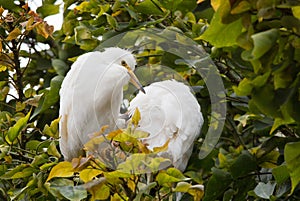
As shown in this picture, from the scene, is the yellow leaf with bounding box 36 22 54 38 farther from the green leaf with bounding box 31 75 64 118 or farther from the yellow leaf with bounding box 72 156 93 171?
the yellow leaf with bounding box 72 156 93 171

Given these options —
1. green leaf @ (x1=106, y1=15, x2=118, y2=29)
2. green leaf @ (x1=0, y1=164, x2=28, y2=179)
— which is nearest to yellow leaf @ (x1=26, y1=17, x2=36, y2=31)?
green leaf @ (x1=106, y1=15, x2=118, y2=29)

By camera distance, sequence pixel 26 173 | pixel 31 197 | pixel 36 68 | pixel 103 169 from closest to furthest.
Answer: pixel 103 169
pixel 26 173
pixel 31 197
pixel 36 68

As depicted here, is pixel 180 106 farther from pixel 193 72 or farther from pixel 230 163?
pixel 230 163

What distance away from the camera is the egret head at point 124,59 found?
1657 mm

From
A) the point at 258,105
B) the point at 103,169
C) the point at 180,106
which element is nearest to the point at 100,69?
the point at 180,106

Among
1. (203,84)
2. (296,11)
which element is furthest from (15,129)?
(296,11)

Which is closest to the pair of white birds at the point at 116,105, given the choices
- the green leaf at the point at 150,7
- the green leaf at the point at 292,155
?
the green leaf at the point at 150,7

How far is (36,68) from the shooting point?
2.11 m

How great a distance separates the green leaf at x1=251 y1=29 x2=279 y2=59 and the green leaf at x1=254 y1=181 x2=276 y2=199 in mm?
678

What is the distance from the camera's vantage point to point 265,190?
1321 mm

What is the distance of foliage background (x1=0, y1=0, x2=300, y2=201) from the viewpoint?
0.69 meters

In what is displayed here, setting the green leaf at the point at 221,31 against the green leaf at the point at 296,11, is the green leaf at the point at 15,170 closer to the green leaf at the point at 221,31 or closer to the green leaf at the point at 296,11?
the green leaf at the point at 221,31

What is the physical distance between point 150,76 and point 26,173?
1.87 ft

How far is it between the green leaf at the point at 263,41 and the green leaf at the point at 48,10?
1260mm
